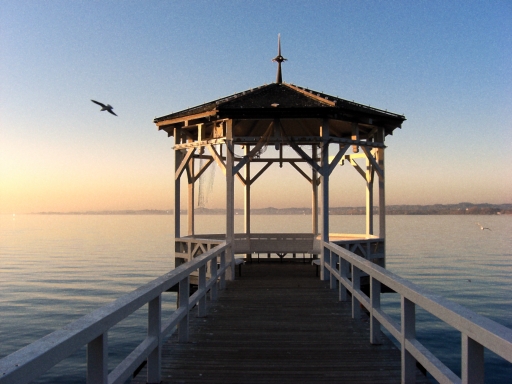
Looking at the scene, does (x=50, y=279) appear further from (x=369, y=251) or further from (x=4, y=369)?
(x=4, y=369)

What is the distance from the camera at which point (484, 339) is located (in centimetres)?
223

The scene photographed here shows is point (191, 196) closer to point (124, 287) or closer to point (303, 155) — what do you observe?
point (303, 155)

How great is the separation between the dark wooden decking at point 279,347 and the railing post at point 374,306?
0.09m

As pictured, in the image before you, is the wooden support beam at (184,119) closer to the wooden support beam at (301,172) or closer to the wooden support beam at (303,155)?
the wooden support beam at (303,155)

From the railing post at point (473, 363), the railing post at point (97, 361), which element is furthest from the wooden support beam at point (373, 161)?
the railing post at point (97, 361)

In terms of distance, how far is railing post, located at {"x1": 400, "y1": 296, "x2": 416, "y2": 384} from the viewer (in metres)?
3.55

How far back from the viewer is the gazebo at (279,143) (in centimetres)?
969

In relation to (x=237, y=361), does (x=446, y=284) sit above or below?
below

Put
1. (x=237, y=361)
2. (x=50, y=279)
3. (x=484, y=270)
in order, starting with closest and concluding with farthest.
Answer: (x=237, y=361) → (x=50, y=279) → (x=484, y=270)

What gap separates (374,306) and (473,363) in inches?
95.7

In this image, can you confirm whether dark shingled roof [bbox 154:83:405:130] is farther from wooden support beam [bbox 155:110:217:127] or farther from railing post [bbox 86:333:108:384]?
railing post [bbox 86:333:108:384]

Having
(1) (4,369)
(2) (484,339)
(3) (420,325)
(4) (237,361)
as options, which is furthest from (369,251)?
(1) (4,369)

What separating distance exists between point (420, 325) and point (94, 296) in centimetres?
1137

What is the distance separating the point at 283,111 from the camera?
376 inches
